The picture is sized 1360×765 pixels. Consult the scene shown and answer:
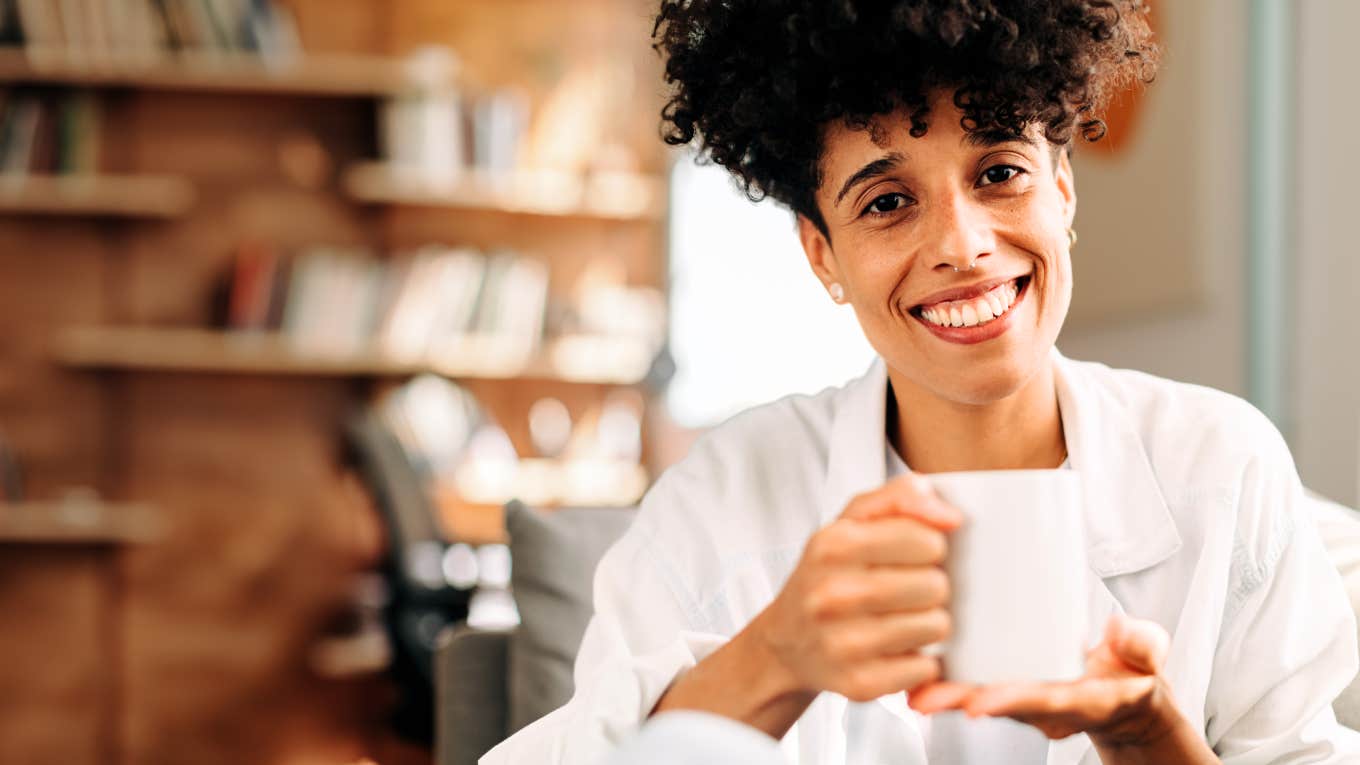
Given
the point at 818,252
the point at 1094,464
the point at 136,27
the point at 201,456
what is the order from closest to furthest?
1. the point at 1094,464
2. the point at 818,252
3. the point at 136,27
4. the point at 201,456

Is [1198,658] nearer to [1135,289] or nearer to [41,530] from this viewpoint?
[1135,289]

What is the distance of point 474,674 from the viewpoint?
1574 mm

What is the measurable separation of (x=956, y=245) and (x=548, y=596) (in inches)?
24.9

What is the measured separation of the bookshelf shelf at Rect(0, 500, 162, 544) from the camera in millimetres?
4258

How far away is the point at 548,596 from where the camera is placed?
5.11 ft

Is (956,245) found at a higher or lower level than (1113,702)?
higher

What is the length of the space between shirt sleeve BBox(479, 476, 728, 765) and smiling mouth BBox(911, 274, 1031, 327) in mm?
319

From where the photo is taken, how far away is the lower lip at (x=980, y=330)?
1.18m

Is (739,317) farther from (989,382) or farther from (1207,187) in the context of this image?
(989,382)

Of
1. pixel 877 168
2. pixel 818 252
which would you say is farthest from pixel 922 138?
pixel 818 252

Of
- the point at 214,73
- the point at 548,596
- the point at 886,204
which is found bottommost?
the point at 548,596

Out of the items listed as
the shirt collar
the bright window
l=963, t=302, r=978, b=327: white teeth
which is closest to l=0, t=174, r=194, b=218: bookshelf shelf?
the bright window

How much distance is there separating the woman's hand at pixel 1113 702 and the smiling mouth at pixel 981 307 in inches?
13.1

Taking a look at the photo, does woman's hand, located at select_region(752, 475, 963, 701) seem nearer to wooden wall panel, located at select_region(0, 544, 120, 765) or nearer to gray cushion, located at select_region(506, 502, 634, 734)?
gray cushion, located at select_region(506, 502, 634, 734)
